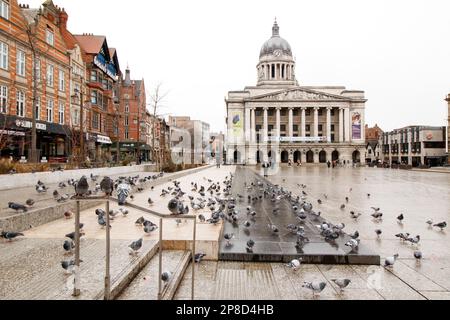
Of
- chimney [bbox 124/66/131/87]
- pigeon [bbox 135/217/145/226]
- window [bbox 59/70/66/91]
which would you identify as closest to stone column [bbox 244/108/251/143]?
chimney [bbox 124/66/131/87]

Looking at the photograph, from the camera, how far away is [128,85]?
224ft

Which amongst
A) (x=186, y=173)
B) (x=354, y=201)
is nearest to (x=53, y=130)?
(x=186, y=173)

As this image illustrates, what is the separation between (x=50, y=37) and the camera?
36281 millimetres

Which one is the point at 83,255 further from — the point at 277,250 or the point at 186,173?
the point at 186,173

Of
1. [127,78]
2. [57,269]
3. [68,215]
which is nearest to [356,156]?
[127,78]

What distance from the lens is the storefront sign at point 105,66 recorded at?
47.4m

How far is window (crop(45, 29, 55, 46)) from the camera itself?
35.6 meters

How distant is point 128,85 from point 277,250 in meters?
66.6

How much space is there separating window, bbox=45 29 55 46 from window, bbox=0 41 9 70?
7.25m

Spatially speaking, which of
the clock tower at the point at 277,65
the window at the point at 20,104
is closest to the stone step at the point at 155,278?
the window at the point at 20,104

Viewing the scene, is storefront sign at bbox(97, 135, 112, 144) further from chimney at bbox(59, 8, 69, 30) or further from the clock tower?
the clock tower

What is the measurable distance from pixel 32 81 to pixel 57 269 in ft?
95.5
